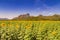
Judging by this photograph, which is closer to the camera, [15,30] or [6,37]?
[6,37]

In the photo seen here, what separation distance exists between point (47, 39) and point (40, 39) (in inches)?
12.6

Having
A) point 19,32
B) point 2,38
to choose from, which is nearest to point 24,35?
point 19,32

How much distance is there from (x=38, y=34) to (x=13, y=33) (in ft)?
4.39

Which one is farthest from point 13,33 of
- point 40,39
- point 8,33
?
point 40,39

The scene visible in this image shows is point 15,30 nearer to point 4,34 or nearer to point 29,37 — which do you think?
point 4,34

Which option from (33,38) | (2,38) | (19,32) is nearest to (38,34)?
(33,38)

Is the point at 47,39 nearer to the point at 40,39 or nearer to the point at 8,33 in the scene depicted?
the point at 40,39

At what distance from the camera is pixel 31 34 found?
9.23 metres

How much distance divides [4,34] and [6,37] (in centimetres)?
26

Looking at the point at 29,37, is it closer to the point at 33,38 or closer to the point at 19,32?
the point at 33,38

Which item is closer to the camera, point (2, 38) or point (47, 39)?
point (47, 39)

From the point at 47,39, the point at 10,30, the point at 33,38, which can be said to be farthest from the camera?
the point at 10,30

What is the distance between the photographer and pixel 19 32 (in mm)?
10148

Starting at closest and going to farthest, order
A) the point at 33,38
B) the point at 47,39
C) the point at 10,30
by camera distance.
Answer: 1. the point at 47,39
2. the point at 33,38
3. the point at 10,30
